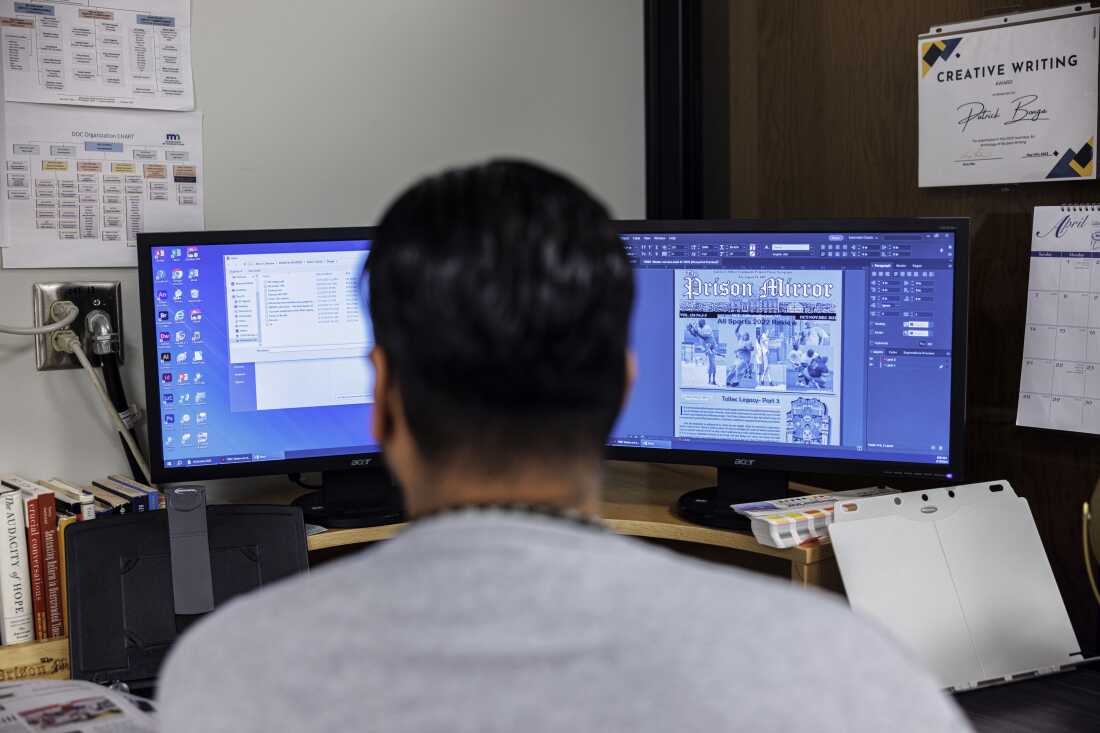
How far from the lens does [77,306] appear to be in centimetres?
172

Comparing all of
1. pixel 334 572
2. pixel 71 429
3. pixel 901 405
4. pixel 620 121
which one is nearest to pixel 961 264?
pixel 901 405

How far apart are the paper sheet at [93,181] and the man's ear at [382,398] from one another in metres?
1.24

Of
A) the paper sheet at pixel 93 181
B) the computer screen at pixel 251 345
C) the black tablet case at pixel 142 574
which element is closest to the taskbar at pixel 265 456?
the computer screen at pixel 251 345

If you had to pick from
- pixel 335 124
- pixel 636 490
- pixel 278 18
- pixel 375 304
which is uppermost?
pixel 278 18

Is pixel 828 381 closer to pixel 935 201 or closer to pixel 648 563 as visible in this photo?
pixel 935 201

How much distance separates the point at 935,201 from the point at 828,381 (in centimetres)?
39

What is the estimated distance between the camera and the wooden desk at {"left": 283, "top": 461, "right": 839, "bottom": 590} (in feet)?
4.83

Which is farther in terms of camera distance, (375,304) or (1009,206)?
(1009,206)

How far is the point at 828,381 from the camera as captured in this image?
1589 mm

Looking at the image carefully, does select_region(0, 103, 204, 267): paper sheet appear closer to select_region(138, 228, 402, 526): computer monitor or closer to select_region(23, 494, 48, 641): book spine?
select_region(138, 228, 402, 526): computer monitor

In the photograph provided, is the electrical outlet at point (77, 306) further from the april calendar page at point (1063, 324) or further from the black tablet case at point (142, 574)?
the april calendar page at point (1063, 324)

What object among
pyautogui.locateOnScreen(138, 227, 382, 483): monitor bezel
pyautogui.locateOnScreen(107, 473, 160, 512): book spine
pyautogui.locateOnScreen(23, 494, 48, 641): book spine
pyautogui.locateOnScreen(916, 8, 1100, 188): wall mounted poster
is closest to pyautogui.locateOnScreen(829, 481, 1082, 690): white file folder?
pyautogui.locateOnScreen(916, 8, 1100, 188): wall mounted poster

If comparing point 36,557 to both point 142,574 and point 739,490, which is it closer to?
point 142,574

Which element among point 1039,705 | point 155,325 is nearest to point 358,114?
point 155,325
